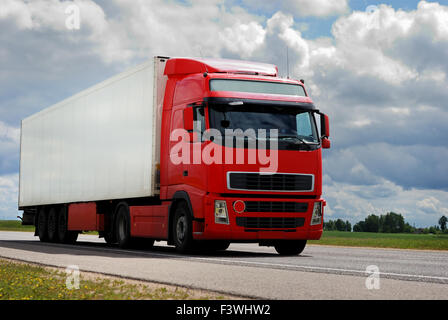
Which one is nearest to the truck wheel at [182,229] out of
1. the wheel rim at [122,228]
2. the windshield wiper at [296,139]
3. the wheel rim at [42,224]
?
the windshield wiper at [296,139]

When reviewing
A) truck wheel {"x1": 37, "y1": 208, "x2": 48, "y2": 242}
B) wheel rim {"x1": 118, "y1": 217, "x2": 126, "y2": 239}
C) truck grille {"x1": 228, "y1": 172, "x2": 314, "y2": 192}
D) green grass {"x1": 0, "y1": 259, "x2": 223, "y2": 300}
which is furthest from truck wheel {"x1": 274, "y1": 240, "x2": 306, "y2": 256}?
truck wheel {"x1": 37, "y1": 208, "x2": 48, "y2": 242}

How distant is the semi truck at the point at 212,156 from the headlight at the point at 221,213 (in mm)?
20

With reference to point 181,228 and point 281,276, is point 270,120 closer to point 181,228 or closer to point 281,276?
point 181,228

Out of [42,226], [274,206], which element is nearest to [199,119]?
[274,206]

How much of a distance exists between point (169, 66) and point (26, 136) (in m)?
14.2

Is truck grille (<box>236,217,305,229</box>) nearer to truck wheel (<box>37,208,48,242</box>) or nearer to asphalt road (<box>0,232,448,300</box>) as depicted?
asphalt road (<box>0,232,448,300</box>)

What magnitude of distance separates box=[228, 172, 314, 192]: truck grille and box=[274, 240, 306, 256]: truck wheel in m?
1.84

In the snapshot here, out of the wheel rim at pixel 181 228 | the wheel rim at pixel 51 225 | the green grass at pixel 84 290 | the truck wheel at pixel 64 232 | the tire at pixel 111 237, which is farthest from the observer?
the wheel rim at pixel 51 225

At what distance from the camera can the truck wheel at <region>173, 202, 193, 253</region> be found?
1476cm

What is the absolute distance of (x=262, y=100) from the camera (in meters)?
14.7

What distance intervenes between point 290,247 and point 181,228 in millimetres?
2760

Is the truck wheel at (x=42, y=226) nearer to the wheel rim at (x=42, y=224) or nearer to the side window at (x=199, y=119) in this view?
the wheel rim at (x=42, y=224)

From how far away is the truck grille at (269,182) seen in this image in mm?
14180

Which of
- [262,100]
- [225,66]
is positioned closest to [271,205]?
[262,100]
